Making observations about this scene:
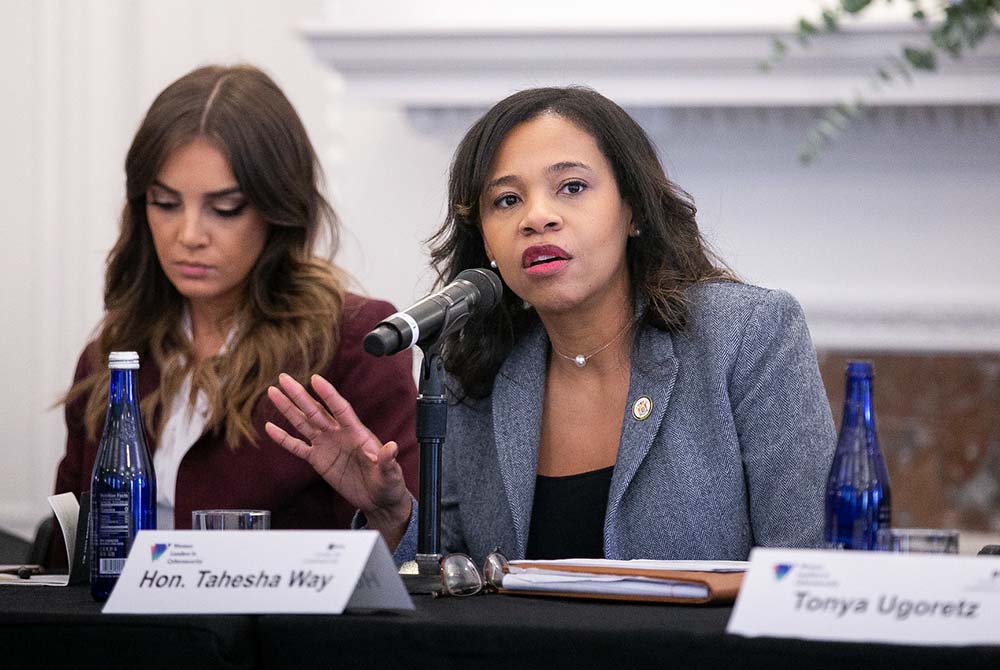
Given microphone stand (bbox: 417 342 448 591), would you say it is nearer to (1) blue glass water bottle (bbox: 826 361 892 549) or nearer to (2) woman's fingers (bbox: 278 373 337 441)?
(2) woman's fingers (bbox: 278 373 337 441)

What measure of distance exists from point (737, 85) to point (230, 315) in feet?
3.55

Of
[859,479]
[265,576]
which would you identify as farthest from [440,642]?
[859,479]

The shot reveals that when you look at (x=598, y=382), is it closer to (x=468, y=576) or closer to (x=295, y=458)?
(x=295, y=458)

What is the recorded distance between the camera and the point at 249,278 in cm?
224

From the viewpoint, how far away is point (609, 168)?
6.03 feet

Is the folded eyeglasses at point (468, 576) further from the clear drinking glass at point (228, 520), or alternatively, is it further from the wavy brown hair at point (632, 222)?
the wavy brown hair at point (632, 222)

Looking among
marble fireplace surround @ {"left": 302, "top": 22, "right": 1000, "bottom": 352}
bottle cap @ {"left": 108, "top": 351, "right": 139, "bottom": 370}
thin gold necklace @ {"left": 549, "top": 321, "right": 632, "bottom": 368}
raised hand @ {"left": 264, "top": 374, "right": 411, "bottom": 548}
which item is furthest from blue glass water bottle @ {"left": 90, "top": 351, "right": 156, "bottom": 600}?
marble fireplace surround @ {"left": 302, "top": 22, "right": 1000, "bottom": 352}

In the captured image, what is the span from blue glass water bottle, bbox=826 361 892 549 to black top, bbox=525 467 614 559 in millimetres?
544

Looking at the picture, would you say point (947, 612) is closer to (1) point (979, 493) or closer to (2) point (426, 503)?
(2) point (426, 503)

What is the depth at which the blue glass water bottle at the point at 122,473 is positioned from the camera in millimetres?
1334

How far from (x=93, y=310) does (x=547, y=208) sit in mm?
1734

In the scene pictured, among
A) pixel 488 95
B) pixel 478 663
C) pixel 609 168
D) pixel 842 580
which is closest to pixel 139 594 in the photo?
pixel 478 663

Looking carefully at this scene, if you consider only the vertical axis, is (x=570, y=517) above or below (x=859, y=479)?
below

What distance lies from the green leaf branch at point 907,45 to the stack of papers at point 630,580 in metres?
1.51
